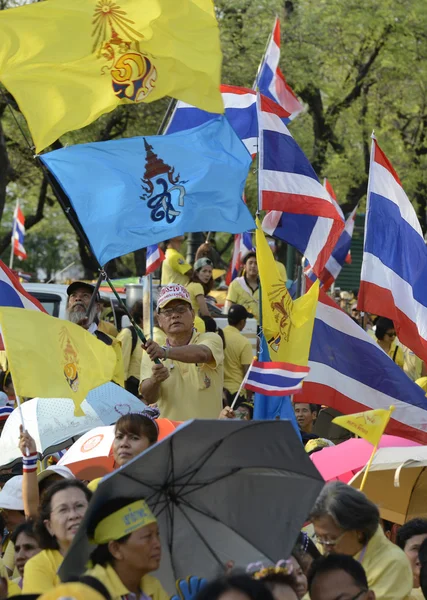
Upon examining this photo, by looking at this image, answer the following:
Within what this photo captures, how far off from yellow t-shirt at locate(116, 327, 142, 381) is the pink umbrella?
3.61m

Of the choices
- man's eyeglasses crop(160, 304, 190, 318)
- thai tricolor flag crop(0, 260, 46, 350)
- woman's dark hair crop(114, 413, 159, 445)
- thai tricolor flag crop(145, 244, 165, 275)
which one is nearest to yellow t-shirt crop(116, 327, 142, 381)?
thai tricolor flag crop(145, 244, 165, 275)

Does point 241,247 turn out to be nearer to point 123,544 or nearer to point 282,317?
point 282,317

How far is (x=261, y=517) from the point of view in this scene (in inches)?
171

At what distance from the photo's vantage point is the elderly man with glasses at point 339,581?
4.29 metres

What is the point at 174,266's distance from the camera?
1191cm

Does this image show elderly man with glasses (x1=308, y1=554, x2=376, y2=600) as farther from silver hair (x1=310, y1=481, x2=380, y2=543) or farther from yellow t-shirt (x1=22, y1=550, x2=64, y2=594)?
yellow t-shirt (x1=22, y1=550, x2=64, y2=594)

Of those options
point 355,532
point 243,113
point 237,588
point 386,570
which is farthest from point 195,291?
point 237,588

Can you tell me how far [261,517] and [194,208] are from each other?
336 centimetres

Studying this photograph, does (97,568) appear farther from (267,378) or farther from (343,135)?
(343,135)

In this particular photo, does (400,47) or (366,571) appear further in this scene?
(400,47)

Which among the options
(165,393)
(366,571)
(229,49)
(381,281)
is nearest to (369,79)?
(229,49)

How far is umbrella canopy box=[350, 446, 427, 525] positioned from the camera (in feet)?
20.4

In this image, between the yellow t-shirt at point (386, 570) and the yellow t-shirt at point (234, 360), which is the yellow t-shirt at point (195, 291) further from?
the yellow t-shirt at point (386, 570)

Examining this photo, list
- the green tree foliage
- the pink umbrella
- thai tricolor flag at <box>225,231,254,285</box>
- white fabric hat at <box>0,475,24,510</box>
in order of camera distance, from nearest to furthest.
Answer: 1. white fabric hat at <box>0,475,24,510</box>
2. the pink umbrella
3. thai tricolor flag at <box>225,231,254,285</box>
4. the green tree foliage
